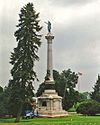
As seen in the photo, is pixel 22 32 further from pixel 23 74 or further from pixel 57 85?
pixel 57 85

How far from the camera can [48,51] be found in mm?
64875

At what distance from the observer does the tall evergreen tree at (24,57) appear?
167ft

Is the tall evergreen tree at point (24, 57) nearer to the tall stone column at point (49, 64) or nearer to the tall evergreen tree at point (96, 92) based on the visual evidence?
the tall stone column at point (49, 64)

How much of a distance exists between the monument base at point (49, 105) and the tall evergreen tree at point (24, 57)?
895 cm

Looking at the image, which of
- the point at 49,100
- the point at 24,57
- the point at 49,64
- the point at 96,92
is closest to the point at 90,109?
the point at 49,100

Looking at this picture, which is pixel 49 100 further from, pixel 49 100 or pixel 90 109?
pixel 90 109

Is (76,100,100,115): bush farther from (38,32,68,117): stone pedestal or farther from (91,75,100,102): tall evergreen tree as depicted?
(91,75,100,102): tall evergreen tree

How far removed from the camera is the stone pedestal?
61009 mm

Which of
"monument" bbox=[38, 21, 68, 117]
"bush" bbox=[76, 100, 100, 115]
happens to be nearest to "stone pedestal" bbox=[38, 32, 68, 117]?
"monument" bbox=[38, 21, 68, 117]

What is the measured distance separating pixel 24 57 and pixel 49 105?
13099 millimetres

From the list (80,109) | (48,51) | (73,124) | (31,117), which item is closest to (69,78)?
(80,109)

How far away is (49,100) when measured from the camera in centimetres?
6194

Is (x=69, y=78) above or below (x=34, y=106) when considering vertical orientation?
above

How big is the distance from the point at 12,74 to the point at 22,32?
21.6 ft
